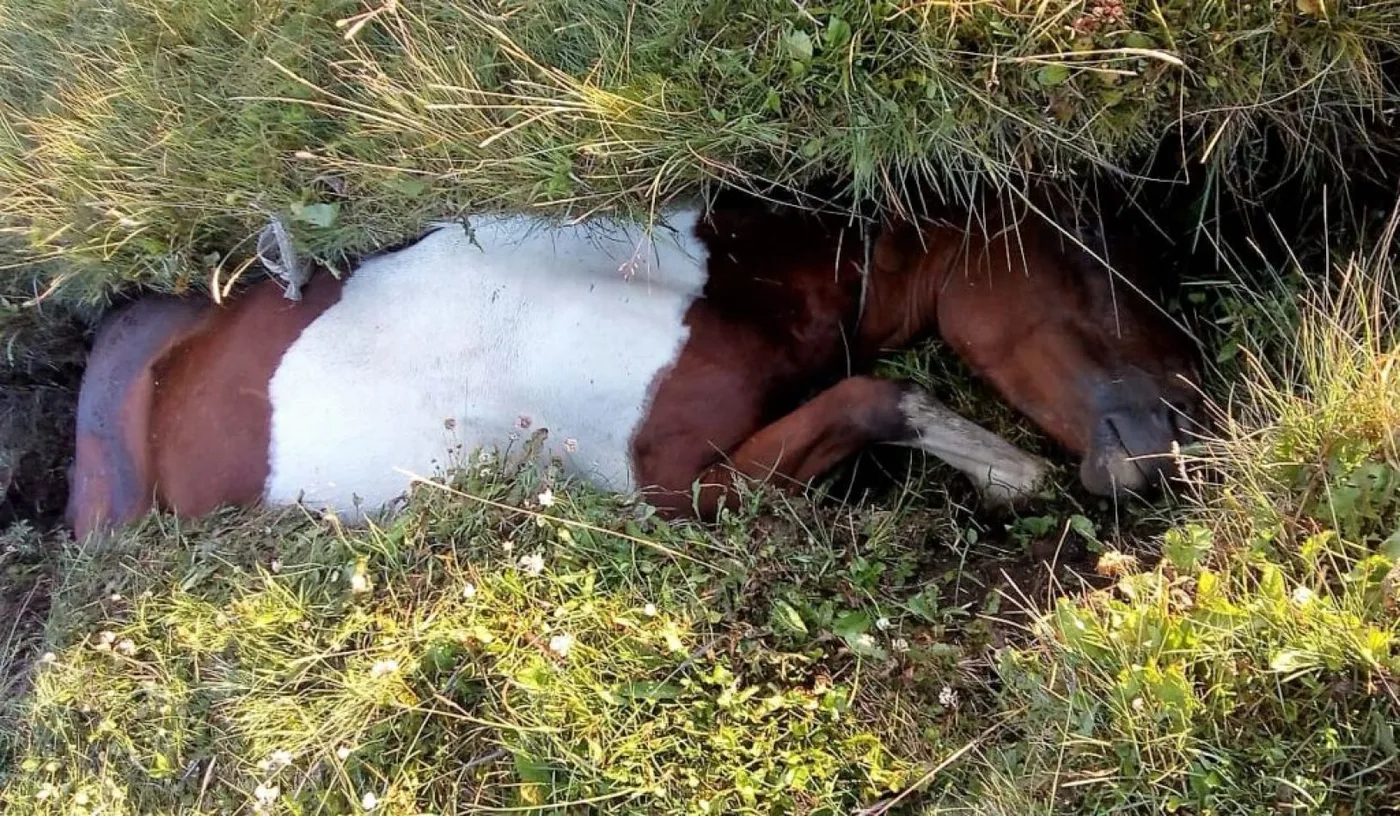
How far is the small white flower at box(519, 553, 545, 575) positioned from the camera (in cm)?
205

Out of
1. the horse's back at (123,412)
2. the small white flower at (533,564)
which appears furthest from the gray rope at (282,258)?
the small white flower at (533,564)

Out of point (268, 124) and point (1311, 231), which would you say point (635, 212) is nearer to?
point (268, 124)

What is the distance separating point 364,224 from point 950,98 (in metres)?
1.40

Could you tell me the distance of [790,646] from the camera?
2008mm

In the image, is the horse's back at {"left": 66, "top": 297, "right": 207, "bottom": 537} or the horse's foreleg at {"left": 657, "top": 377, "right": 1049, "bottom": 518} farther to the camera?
the horse's back at {"left": 66, "top": 297, "right": 207, "bottom": 537}

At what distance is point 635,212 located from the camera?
2.21 meters

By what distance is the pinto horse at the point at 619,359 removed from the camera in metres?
2.27

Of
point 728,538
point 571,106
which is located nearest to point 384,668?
point 728,538

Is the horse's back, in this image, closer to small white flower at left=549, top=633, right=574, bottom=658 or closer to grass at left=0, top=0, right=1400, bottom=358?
grass at left=0, top=0, right=1400, bottom=358

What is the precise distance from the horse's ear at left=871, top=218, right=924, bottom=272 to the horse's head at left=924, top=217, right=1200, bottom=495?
0.11 meters

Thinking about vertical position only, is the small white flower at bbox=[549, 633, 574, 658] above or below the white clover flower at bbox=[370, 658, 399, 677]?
above

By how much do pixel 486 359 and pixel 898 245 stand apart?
1.01m

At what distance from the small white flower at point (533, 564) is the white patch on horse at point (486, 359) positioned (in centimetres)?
36

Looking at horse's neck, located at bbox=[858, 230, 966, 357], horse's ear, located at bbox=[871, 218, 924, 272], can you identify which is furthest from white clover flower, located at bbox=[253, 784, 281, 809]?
horse's ear, located at bbox=[871, 218, 924, 272]
